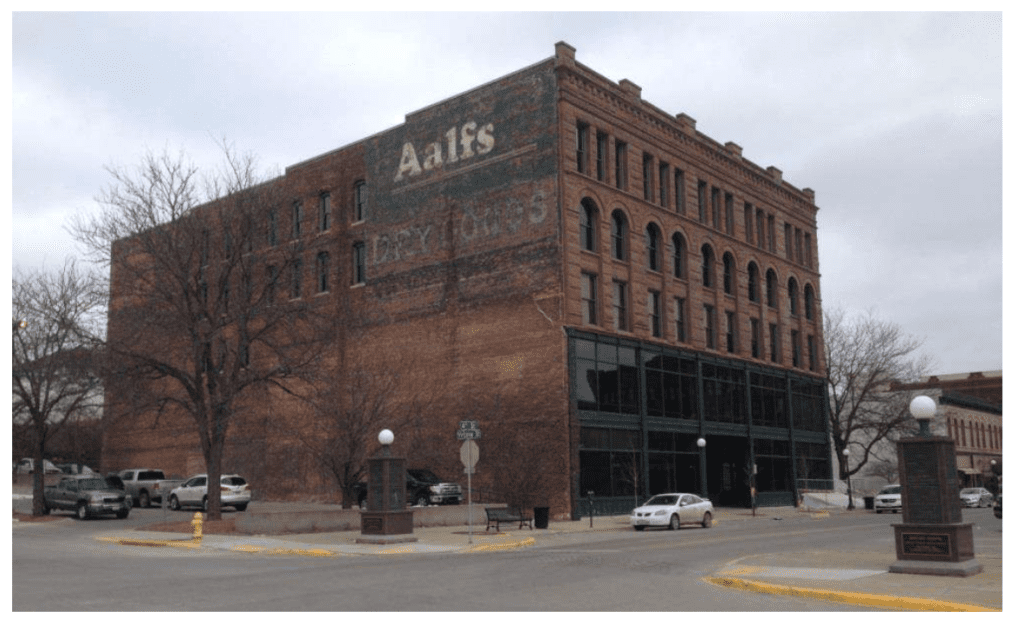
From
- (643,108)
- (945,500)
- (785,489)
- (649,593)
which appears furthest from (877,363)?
(649,593)

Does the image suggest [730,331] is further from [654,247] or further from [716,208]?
[654,247]

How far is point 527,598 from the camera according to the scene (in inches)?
530

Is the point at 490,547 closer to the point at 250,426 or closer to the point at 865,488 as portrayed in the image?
the point at 250,426

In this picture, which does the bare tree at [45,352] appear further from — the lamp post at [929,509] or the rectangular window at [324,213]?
the lamp post at [929,509]

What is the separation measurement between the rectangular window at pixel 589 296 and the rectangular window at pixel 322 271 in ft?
51.5

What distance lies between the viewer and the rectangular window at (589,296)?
41.5 m

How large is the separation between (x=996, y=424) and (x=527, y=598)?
4107 inches

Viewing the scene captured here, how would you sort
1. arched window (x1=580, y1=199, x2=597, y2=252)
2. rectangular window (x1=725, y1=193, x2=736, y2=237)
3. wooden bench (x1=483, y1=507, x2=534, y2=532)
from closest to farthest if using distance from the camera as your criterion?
wooden bench (x1=483, y1=507, x2=534, y2=532) → arched window (x1=580, y1=199, x2=597, y2=252) → rectangular window (x1=725, y1=193, x2=736, y2=237)

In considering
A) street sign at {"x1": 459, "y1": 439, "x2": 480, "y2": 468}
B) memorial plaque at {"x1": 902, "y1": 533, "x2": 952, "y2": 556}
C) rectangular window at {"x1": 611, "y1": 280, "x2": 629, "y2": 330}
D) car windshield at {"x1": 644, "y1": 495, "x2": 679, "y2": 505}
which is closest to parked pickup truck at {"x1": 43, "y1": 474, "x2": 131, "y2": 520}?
street sign at {"x1": 459, "y1": 439, "x2": 480, "y2": 468}

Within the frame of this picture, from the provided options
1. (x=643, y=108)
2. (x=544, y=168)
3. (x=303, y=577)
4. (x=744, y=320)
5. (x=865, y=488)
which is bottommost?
(x=865, y=488)

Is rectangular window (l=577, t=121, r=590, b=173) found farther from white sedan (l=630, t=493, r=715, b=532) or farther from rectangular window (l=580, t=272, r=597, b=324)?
white sedan (l=630, t=493, r=715, b=532)

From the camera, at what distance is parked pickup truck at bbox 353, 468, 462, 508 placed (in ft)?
129

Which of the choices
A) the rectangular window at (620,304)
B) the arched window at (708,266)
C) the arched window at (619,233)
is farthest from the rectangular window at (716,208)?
the rectangular window at (620,304)

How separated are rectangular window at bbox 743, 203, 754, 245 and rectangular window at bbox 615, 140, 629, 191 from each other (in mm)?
Result: 12590
